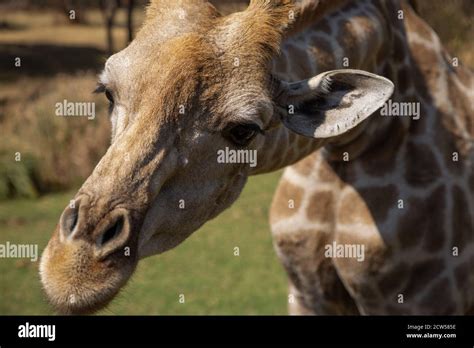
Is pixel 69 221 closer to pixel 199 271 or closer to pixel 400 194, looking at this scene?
pixel 400 194

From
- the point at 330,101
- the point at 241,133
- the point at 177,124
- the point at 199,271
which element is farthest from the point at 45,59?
the point at 177,124

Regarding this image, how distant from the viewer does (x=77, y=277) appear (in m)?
3.36

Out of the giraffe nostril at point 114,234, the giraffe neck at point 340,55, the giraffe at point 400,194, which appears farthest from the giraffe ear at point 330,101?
the giraffe nostril at point 114,234

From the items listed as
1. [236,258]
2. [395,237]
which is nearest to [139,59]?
[395,237]

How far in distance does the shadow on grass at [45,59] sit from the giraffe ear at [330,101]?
72.6 ft

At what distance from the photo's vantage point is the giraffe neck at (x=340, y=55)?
4348 mm

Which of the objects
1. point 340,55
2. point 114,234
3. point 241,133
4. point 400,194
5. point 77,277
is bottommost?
point 77,277

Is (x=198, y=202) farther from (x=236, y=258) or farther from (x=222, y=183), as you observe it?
(x=236, y=258)

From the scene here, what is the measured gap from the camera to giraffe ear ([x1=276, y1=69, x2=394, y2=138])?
13.2 ft

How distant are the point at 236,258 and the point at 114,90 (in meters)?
8.01

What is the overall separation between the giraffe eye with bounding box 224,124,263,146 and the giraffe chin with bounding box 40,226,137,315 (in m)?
0.81

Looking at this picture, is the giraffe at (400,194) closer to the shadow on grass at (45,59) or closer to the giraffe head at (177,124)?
the giraffe head at (177,124)

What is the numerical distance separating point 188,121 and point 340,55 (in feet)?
4.03

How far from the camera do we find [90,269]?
133 inches
